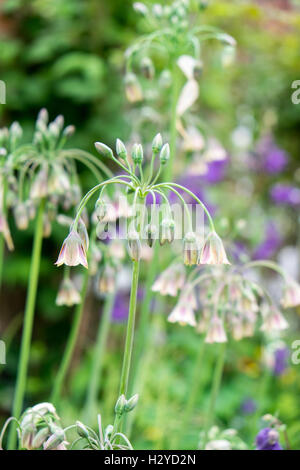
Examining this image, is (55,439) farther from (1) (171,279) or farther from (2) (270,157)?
(2) (270,157)

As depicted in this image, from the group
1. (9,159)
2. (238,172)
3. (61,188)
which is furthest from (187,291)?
(238,172)

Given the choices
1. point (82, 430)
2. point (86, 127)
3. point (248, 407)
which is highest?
point (86, 127)

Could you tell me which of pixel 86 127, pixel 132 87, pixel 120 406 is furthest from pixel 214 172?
pixel 120 406

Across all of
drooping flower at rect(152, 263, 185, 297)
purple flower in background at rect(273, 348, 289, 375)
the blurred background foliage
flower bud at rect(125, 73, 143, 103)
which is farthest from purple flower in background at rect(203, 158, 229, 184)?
drooping flower at rect(152, 263, 185, 297)

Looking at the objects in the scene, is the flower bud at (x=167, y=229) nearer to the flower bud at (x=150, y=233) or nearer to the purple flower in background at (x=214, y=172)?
the flower bud at (x=150, y=233)

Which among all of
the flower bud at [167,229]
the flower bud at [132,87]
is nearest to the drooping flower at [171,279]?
the flower bud at [167,229]
